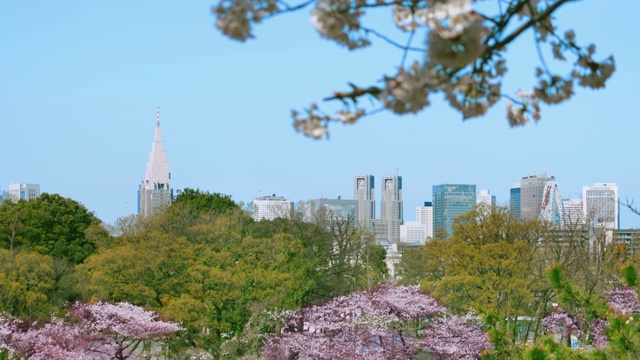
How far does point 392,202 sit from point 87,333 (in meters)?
176

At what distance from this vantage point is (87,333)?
1588 centimetres

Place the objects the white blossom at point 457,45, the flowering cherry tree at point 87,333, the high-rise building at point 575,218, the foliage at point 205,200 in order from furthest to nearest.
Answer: the foliage at point 205,200
the high-rise building at point 575,218
the flowering cherry tree at point 87,333
the white blossom at point 457,45

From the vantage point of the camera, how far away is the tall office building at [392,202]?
18920 centimetres

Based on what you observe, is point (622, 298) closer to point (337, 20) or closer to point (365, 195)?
point (337, 20)

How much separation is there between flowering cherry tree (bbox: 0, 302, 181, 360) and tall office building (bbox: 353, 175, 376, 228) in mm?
164667

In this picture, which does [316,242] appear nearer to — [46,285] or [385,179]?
[46,285]

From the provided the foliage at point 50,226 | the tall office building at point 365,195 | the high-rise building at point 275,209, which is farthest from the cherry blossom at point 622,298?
the tall office building at point 365,195

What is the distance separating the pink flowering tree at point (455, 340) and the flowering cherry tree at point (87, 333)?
518 centimetres

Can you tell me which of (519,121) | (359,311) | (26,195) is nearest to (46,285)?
(359,311)

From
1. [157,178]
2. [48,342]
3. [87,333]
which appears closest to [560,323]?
[87,333]

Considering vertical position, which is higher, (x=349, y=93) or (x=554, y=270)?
(x=349, y=93)

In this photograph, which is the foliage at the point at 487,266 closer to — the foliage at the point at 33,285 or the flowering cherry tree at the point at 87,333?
the flowering cherry tree at the point at 87,333

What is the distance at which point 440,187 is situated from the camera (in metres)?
178

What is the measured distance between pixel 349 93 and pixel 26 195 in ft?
433
